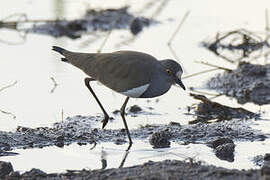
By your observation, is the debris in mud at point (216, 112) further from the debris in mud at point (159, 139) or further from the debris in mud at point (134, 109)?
the debris in mud at point (159, 139)

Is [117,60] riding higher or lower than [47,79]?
higher

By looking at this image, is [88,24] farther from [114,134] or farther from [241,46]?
[114,134]

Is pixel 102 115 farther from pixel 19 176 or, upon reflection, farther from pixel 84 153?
pixel 19 176

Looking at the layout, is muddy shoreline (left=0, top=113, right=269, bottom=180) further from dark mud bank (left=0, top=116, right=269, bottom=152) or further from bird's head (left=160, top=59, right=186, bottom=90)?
bird's head (left=160, top=59, right=186, bottom=90)

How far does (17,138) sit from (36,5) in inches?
316

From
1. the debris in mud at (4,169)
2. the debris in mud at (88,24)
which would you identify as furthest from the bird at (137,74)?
the debris in mud at (88,24)

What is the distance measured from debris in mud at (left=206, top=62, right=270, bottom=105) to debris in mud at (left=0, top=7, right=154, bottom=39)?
336cm

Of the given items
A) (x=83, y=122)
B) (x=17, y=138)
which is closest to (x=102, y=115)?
(x=83, y=122)

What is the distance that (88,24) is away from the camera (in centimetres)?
1420

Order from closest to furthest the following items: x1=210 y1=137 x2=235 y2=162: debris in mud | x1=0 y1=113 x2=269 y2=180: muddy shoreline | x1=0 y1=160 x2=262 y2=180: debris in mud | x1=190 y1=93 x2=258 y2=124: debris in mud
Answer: x1=0 y1=160 x2=262 y2=180: debris in mud
x1=0 y1=113 x2=269 y2=180: muddy shoreline
x1=210 y1=137 x2=235 y2=162: debris in mud
x1=190 y1=93 x2=258 y2=124: debris in mud

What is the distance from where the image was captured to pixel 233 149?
7500mm

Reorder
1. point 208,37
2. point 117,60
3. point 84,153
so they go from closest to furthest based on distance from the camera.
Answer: point 84,153 → point 117,60 → point 208,37

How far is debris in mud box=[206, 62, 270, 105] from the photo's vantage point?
33.2 feet

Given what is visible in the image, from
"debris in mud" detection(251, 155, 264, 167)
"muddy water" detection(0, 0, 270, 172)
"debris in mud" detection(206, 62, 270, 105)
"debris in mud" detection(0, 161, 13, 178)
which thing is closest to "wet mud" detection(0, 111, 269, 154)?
"muddy water" detection(0, 0, 270, 172)
